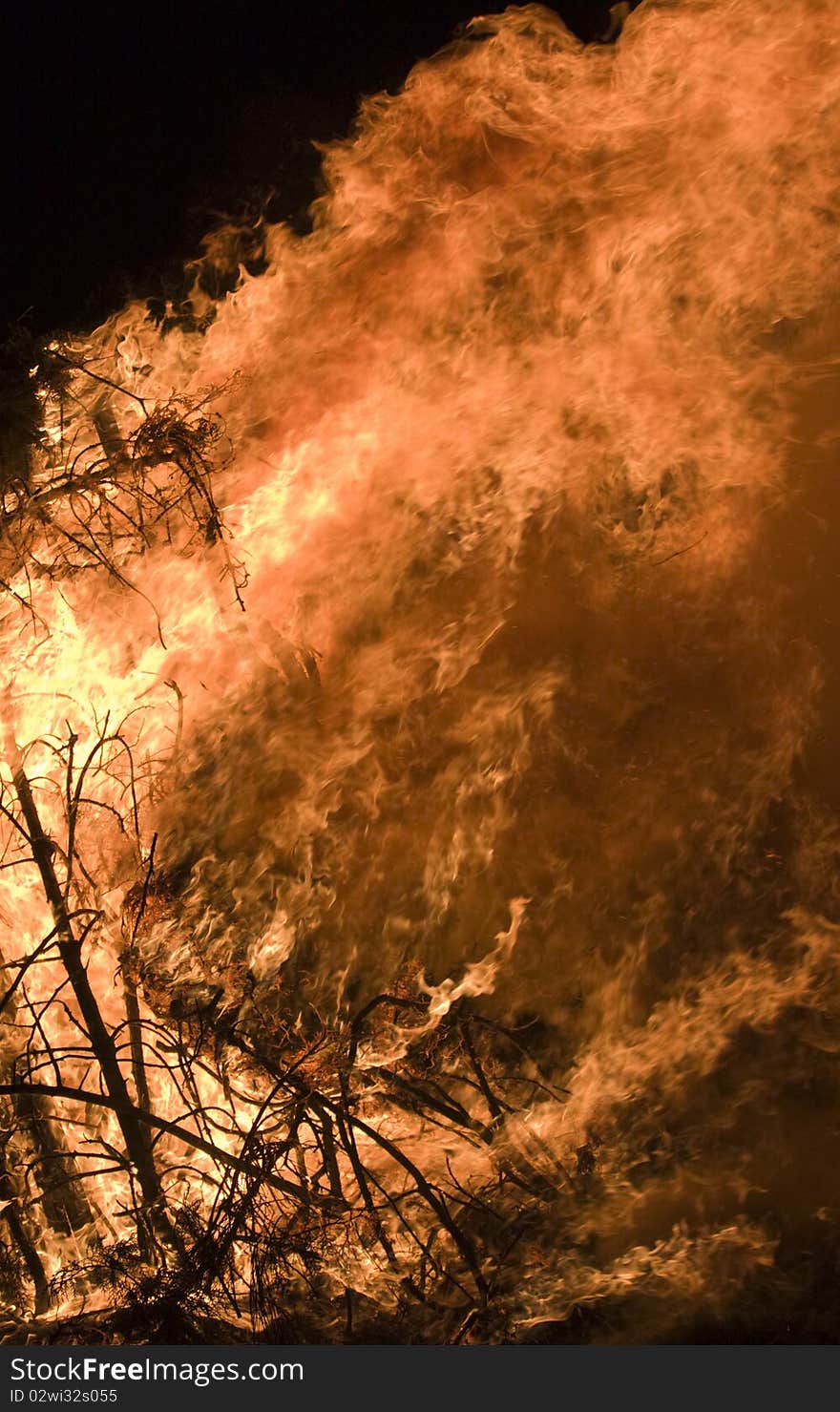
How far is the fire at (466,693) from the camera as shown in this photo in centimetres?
405

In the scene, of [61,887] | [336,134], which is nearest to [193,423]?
[336,134]

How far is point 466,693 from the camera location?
14.7 ft

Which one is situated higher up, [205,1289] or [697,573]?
[697,573]

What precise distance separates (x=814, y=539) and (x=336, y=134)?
105 inches

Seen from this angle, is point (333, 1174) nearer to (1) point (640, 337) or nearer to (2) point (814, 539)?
(2) point (814, 539)

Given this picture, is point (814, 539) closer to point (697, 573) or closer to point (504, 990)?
point (697, 573)

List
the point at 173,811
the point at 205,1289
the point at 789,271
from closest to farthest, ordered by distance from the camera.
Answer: the point at 205,1289, the point at 789,271, the point at 173,811

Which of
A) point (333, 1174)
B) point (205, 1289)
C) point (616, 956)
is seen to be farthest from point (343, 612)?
point (205, 1289)

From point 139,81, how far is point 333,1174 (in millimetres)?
4507

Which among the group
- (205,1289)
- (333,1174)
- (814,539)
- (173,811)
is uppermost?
(814,539)

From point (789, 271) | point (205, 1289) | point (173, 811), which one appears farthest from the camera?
point (173, 811)

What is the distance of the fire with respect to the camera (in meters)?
4.05

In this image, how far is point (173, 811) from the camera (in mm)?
4516

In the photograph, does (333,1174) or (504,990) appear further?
(504,990)
